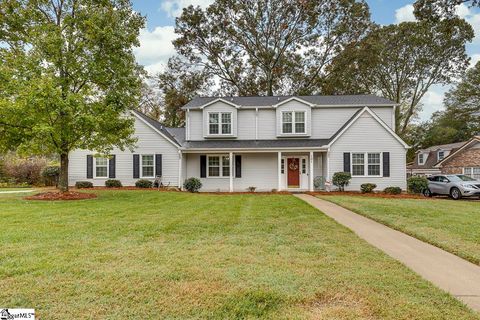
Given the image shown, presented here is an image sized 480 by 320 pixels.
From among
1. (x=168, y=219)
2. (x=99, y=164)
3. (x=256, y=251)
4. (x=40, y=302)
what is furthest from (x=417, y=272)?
(x=99, y=164)

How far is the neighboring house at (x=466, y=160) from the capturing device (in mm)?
24453

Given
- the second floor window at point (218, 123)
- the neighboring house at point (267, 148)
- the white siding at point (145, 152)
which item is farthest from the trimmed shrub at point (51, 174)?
the second floor window at point (218, 123)

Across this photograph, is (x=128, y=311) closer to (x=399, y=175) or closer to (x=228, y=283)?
(x=228, y=283)

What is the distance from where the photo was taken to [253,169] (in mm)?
19469

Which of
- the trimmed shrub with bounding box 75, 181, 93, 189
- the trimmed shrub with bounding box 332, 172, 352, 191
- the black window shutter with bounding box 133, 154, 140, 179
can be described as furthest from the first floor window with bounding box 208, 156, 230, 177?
the trimmed shrub with bounding box 75, 181, 93, 189

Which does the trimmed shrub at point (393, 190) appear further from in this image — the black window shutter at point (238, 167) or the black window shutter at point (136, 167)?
the black window shutter at point (136, 167)

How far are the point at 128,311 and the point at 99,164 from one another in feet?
57.5

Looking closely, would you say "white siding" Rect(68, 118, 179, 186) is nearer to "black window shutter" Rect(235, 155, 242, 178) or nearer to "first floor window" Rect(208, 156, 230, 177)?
"first floor window" Rect(208, 156, 230, 177)

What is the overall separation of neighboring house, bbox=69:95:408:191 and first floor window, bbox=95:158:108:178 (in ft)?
0.19

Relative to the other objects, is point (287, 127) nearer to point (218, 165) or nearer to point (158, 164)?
point (218, 165)

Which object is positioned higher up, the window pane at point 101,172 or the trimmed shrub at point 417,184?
the window pane at point 101,172

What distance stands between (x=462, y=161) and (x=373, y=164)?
1341cm

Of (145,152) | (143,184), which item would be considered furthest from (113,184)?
(145,152)

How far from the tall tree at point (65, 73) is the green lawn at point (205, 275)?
5704mm
